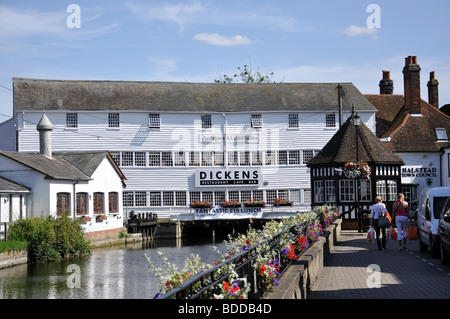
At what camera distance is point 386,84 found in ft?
203

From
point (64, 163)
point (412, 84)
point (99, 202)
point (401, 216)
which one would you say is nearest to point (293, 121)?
point (412, 84)

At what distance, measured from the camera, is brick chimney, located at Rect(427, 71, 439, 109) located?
5681 cm

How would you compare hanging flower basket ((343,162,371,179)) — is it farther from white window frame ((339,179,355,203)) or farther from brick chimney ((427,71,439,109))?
brick chimney ((427,71,439,109))

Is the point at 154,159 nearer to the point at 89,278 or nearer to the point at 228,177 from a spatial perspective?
the point at 228,177

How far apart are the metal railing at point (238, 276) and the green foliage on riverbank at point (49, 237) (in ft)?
67.4

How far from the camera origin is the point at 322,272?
52.0ft

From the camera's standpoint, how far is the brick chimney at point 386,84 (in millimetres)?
61725

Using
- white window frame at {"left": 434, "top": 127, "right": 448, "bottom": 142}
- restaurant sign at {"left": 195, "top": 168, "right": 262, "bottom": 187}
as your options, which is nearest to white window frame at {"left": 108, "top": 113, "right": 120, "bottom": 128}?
restaurant sign at {"left": 195, "top": 168, "right": 262, "bottom": 187}

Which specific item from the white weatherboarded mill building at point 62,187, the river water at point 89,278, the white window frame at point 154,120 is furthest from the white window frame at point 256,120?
the river water at point 89,278

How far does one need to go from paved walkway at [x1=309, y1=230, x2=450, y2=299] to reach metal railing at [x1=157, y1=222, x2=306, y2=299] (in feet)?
4.78

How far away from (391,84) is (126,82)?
82.5 ft

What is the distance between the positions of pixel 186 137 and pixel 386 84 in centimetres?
2164
